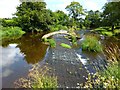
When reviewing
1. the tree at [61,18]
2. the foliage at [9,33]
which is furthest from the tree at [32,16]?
the tree at [61,18]

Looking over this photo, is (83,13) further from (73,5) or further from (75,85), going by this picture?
(75,85)

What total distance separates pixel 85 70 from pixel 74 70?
15.7 inches

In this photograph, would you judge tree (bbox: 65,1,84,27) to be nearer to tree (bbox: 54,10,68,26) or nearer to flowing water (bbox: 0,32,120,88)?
tree (bbox: 54,10,68,26)

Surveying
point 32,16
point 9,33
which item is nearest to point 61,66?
point 9,33

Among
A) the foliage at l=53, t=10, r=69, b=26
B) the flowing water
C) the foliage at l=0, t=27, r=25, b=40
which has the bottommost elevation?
the flowing water

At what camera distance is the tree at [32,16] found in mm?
26109

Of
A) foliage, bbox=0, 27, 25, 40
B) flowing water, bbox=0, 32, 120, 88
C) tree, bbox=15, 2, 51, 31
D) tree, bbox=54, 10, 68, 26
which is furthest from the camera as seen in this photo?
tree, bbox=54, 10, 68, 26

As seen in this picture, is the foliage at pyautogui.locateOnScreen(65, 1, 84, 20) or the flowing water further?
the foliage at pyautogui.locateOnScreen(65, 1, 84, 20)

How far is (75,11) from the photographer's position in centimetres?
4256

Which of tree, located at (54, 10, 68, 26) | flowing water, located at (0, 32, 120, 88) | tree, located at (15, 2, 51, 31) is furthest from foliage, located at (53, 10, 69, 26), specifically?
flowing water, located at (0, 32, 120, 88)

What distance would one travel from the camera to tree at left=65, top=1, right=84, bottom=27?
41.7m

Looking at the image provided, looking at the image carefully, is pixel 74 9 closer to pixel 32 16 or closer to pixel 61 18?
pixel 61 18

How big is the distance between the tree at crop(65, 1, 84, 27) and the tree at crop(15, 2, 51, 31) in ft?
45.6

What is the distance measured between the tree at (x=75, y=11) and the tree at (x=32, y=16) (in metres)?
13.9
